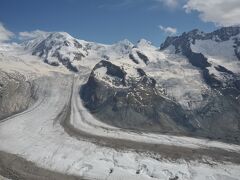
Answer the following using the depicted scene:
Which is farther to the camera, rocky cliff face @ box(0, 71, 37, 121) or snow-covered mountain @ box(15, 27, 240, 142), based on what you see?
rocky cliff face @ box(0, 71, 37, 121)

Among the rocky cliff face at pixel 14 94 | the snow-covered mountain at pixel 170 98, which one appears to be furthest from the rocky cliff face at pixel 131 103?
the rocky cliff face at pixel 14 94

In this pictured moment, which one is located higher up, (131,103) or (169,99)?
(169,99)

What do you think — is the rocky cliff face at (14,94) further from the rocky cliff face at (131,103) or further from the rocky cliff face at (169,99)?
the rocky cliff face at (169,99)

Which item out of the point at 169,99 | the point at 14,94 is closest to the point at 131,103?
the point at 169,99

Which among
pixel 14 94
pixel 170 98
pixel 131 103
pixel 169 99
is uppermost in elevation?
pixel 170 98

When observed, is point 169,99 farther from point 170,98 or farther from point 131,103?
point 131,103

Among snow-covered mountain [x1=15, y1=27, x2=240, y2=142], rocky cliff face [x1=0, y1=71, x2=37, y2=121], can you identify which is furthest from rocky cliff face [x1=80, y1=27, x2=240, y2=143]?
rocky cliff face [x1=0, y1=71, x2=37, y2=121]

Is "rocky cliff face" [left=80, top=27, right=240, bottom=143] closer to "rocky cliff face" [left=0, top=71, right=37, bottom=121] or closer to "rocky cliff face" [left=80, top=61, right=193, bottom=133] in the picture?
"rocky cliff face" [left=80, top=61, right=193, bottom=133]

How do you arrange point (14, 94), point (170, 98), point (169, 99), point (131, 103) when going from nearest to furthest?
point (131, 103) → point (169, 99) → point (170, 98) → point (14, 94)

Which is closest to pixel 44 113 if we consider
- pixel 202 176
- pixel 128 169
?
pixel 128 169

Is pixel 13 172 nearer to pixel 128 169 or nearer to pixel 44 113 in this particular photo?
pixel 128 169

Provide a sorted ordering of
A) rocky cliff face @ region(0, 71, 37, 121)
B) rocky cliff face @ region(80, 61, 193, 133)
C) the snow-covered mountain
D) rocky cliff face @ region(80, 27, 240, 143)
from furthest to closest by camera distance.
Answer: rocky cliff face @ region(0, 71, 37, 121)
rocky cliff face @ region(80, 61, 193, 133)
the snow-covered mountain
rocky cliff face @ region(80, 27, 240, 143)
